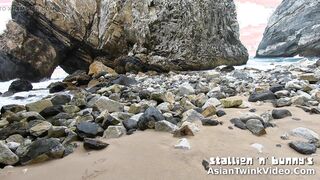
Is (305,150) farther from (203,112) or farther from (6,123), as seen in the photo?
(6,123)

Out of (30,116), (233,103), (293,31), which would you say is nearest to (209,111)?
(233,103)

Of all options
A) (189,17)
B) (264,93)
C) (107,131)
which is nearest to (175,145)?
(107,131)

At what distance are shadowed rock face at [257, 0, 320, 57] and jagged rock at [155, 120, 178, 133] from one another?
24.2m

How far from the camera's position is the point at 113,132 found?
13.4ft

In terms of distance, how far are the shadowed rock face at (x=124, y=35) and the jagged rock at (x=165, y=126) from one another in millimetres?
10032

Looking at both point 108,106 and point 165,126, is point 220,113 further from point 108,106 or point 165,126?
point 108,106

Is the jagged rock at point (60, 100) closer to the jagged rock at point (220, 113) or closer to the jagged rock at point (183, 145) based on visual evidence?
the jagged rock at point (220, 113)

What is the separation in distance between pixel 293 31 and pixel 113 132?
93.3 ft

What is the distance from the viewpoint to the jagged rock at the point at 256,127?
12.6 feet

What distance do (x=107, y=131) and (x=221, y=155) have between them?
1.51 meters

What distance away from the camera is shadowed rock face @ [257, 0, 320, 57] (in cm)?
2634

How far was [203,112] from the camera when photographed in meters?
4.80

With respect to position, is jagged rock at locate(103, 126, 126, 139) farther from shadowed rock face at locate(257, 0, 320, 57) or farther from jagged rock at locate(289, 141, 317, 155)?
shadowed rock face at locate(257, 0, 320, 57)

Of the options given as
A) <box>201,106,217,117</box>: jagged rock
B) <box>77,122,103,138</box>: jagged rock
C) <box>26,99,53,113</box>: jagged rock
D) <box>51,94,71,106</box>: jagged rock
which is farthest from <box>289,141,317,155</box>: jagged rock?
<box>51,94,71,106</box>: jagged rock
